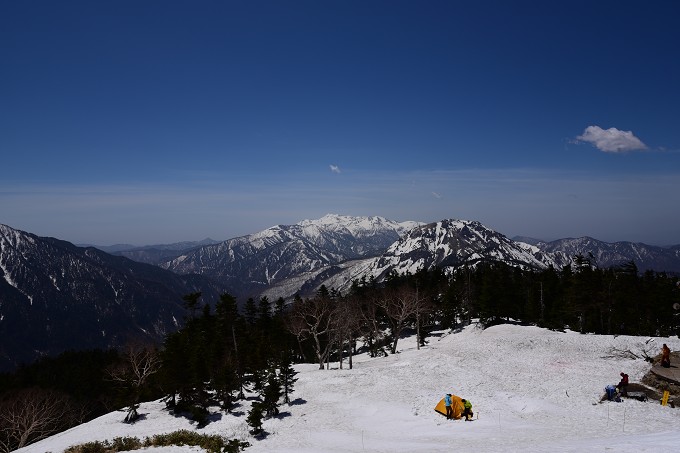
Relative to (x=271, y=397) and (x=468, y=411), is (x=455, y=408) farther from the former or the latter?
(x=271, y=397)

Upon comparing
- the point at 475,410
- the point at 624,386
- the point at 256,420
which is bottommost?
the point at 256,420

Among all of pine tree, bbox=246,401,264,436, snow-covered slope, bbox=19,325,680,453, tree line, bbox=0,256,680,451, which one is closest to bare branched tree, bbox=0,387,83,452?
tree line, bbox=0,256,680,451

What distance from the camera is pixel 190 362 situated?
137ft

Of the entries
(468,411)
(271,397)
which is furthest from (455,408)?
(271,397)

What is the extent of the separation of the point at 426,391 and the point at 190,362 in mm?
25083

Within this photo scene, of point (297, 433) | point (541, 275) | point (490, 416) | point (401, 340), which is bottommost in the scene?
point (401, 340)

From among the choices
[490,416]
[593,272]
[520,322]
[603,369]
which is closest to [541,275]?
[520,322]

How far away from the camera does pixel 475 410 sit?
3288 cm

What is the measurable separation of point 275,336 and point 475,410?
48140 mm

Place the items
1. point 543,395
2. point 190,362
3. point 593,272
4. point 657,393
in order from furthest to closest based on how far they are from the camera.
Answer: point 593,272 → point 190,362 → point 543,395 → point 657,393

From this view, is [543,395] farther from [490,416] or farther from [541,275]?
[541,275]

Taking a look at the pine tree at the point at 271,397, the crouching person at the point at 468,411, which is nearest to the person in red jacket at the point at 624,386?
the crouching person at the point at 468,411

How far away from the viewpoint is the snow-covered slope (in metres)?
26.0

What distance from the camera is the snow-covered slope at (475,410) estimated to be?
2596 centimetres
